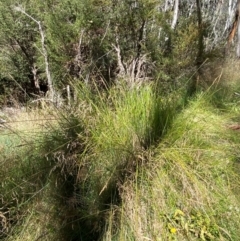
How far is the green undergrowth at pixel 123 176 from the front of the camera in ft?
5.13

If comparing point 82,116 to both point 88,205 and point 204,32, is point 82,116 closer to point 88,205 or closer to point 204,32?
point 88,205

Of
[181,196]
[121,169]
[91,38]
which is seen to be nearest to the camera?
[181,196]

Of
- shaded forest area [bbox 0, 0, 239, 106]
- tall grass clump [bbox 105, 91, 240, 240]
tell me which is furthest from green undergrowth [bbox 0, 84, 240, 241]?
shaded forest area [bbox 0, 0, 239, 106]

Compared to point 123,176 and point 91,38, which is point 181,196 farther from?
point 91,38

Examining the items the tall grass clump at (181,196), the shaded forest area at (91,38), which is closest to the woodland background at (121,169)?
the tall grass clump at (181,196)

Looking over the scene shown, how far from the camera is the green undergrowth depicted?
1.56 m

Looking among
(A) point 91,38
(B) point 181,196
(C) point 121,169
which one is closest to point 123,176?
(C) point 121,169

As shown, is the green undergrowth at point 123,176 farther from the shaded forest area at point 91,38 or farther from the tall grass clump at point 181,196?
the shaded forest area at point 91,38

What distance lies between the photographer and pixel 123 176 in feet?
5.57

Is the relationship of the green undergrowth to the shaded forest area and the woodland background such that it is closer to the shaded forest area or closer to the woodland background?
the woodland background

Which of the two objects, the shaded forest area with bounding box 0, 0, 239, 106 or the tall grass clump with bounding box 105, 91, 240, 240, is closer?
the tall grass clump with bounding box 105, 91, 240, 240

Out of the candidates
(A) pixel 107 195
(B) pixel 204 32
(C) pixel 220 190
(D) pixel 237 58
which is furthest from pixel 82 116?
(B) pixel 204 32

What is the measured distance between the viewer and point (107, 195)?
5.64ft

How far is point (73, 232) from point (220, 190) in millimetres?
841
